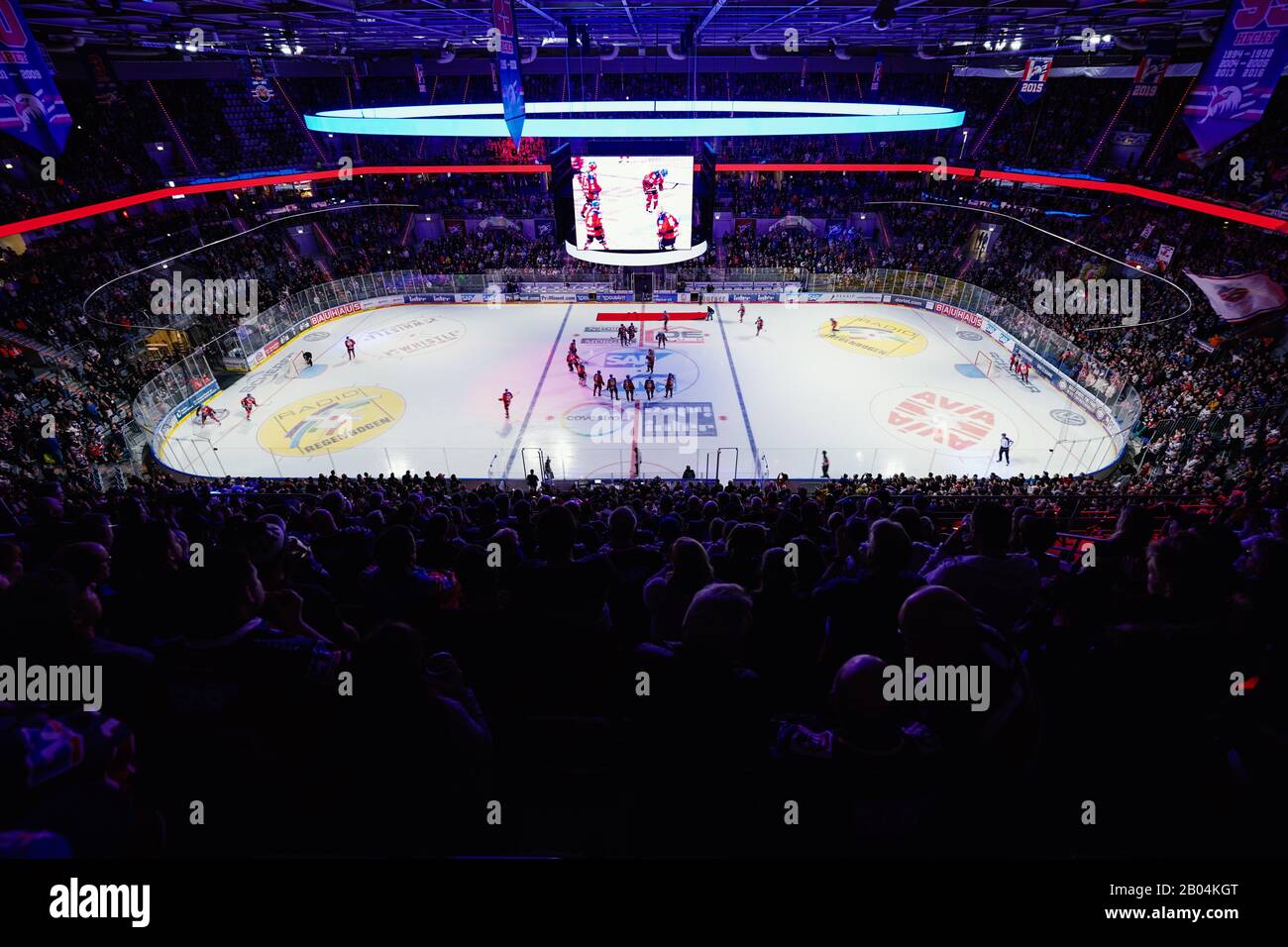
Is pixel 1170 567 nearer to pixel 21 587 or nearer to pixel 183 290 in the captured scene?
pixel 21 587

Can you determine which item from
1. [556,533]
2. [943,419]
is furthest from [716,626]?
[943,419]

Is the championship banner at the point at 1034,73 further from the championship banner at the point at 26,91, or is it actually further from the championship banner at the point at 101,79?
the championship banner at the point at 101,79

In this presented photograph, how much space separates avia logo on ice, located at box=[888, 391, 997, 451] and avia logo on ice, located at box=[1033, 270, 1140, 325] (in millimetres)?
8128

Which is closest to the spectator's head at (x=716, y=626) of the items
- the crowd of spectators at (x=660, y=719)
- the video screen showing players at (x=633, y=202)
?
the crowd of spectators at (x=660, y=719)

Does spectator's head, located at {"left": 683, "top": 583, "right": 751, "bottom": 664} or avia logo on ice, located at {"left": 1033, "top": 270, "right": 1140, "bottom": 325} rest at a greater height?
avia logo on ice, located at {"left": 1033, "top": 270, "right": 1140, "bottom": 325}

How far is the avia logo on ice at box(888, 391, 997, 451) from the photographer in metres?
21.0

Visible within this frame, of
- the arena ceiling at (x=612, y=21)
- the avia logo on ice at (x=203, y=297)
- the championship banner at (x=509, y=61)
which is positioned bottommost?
the avia logo on ice at (x=203, y=297)

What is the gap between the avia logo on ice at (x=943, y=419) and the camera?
68.8 ft

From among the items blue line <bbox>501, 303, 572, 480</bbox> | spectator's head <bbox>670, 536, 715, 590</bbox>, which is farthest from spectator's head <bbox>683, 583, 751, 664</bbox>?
blue line <bbox>501, 303, 572, 480</bbox>

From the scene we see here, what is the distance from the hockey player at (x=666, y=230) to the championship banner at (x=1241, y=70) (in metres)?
15.5

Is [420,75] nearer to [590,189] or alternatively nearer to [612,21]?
[612,21]

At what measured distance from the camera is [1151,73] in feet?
93.7
